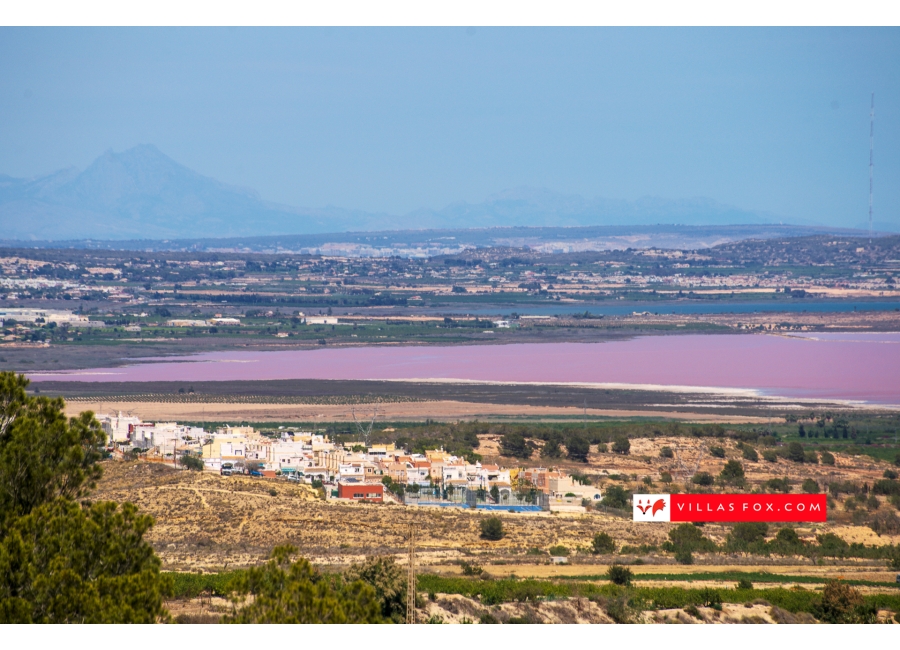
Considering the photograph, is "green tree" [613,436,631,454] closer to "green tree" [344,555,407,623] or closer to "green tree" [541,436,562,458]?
"green tree" [541,436,562,458]

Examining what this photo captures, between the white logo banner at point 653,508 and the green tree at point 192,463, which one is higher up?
the green tree at point 192,463

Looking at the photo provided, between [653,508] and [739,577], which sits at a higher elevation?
[739,577]

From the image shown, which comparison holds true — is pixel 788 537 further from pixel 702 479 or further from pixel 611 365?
pixel 611 365

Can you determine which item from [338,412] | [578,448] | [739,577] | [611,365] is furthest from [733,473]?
[611,365]

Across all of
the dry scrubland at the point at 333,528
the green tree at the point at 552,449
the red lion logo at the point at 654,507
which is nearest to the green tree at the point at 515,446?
the green tree at the point at 552,449

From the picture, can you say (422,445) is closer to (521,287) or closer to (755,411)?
(755,411)

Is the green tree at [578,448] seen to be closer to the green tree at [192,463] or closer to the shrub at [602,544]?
the shrub at [602,544]
